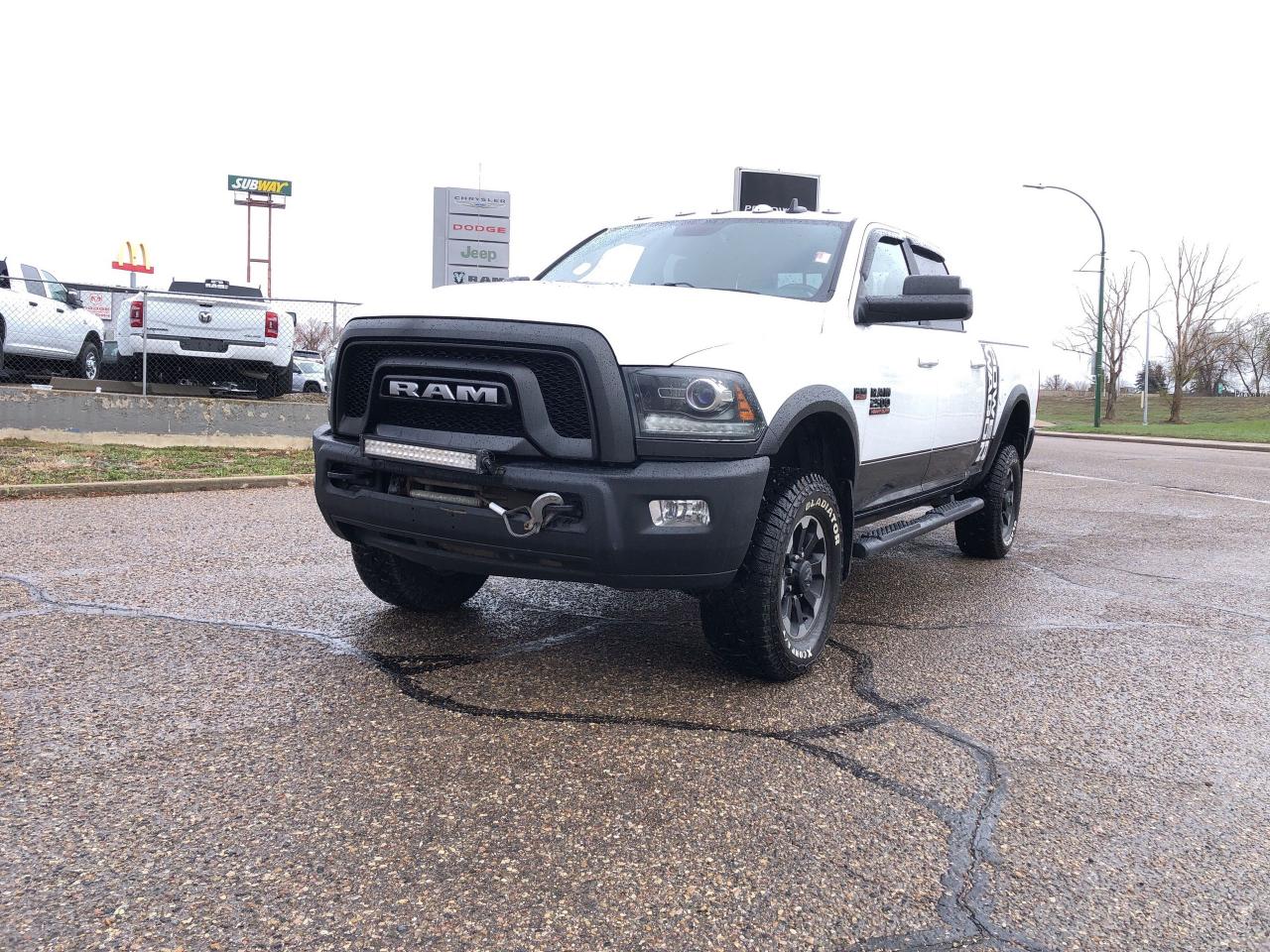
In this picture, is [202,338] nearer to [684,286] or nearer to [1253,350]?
[684,286]

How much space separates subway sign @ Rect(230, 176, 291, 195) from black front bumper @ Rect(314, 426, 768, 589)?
8440cm

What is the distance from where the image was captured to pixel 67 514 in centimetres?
757

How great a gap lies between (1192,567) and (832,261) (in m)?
4.09

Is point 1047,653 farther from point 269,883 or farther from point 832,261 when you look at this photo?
point 269,883

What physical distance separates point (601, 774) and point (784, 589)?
121 cm

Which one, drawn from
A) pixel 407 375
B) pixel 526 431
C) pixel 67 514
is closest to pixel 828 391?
pixel 526 431

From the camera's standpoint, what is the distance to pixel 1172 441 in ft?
93.0

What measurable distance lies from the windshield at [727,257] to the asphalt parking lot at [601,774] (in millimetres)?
1619

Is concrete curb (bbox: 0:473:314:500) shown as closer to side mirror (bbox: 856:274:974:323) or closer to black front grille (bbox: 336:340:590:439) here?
black front grille (bbox: 336:340:590:439)

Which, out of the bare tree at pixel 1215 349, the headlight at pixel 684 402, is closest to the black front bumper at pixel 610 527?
the headlight at pixel 684 402

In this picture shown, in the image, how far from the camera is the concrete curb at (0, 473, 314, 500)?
27.7ft

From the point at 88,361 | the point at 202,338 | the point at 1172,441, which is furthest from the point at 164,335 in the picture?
the point at 1172,441

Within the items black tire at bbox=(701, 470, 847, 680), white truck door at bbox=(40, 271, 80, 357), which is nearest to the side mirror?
black tire at bbox=(701, 470, 847, 680)

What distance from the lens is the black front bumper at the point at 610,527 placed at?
342cm
